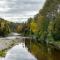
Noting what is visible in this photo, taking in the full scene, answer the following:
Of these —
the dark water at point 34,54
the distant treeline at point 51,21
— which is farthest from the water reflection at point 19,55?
the distant treeline at point 51,21

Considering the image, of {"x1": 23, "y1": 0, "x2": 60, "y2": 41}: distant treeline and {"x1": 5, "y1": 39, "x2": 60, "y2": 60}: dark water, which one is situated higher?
{"x1": 23, "y1": 0, "x2": 60, "y2": 41}: distant treeline

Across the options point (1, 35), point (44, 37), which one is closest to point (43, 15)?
point (44, 37)

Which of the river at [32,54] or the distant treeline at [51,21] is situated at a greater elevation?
the distant treeline at [51,21]

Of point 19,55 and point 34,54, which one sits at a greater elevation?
point 19,55

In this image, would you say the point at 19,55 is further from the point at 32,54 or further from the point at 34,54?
the point at 32,54

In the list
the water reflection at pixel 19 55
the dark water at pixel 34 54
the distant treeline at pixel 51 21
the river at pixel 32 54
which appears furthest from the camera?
the distant treeline at pixel 51 21

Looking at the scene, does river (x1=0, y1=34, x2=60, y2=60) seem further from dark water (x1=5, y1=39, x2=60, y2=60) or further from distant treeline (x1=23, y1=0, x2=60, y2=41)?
distant treeline (x1=23, y1=0, x2=60, y2=41)

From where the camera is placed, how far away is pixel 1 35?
308 ft

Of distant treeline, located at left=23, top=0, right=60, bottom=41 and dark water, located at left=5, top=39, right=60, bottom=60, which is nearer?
dark water, located at left=5, top=39, right=60, bottom=60

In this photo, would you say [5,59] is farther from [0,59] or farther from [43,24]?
[43,24]

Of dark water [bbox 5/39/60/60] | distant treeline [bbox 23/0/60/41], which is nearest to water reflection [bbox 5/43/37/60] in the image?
dark water [bbox 5/39/60/60]

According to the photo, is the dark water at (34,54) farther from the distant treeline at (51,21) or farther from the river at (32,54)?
the distant treeline at (51,21)

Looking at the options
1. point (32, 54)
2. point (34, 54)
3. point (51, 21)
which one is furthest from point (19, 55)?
point (51, 21)

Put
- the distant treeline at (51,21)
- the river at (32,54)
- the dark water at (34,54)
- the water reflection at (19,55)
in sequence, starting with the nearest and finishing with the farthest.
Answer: the water reflection at (19,55), the dark water at (34,54), the river at (32,54), the distant treeline at (51,21)
